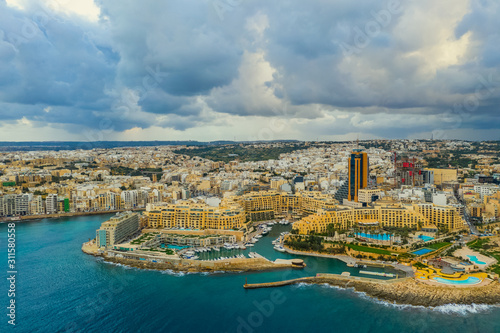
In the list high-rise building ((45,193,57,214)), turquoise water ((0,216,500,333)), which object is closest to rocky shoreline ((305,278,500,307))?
turquoise water ((0,216,500,333))

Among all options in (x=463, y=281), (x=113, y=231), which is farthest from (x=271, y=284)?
(x=113, y=231)

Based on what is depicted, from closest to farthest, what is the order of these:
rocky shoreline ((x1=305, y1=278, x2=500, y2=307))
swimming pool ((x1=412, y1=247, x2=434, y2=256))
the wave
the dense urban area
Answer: the wave < rocky shoreline ((x1=305, y1=278, x2=500, y2=307)) < swimming pool ((x1=412, y1=247, x2=434, y2=256)) < the dense urban area

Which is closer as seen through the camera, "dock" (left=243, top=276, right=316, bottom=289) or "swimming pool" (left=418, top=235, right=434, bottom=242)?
"dock" (left=243, top=276, right=316, bottom=289)

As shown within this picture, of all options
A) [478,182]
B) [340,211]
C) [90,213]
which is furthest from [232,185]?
[478,182]

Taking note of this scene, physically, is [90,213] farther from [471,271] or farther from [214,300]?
[471,271]

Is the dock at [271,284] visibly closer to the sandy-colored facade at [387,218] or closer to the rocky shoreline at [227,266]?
the rocky shoreline at [227,266]

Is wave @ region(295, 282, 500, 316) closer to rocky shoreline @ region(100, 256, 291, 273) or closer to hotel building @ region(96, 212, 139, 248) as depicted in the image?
rocky shoreline @ region(100, 256, 291, 273)

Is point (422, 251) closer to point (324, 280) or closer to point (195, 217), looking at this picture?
point (324, 280)
